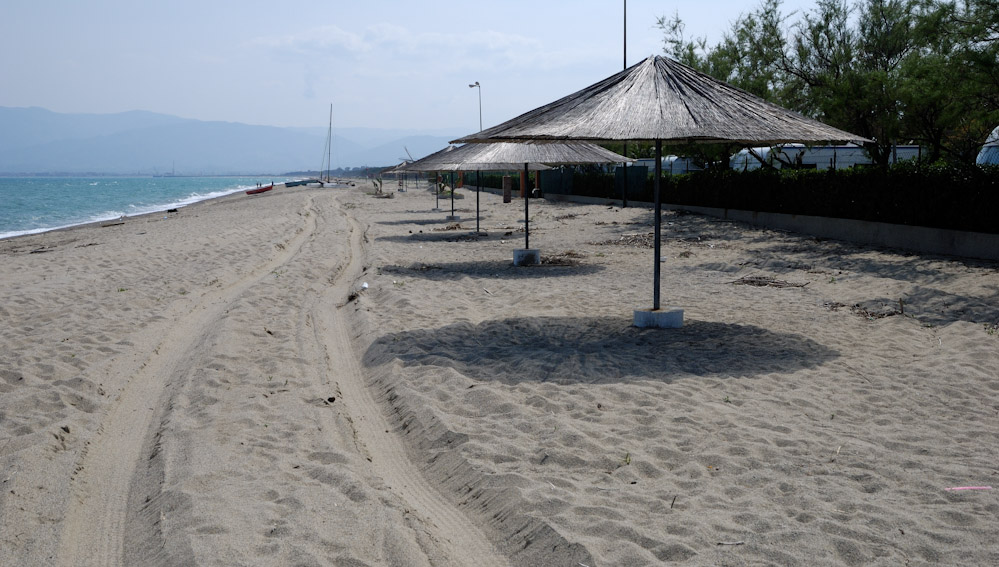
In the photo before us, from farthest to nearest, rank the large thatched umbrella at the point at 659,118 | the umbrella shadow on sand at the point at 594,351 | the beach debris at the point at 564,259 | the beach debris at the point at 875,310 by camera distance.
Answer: the beach debris at the point at 564,259 < the beach debris at the point at 875,310 < the large thatched umbrella at the point at 659,118 < the umbrella shadow on sand at the point at 594,351

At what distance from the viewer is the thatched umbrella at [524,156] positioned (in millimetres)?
14445

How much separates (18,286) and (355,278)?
5015mm

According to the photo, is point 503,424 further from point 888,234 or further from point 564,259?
point 888,234

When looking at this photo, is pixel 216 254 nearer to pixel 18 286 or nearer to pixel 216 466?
pixel 18 286

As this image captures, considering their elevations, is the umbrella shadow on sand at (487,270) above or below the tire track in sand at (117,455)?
above

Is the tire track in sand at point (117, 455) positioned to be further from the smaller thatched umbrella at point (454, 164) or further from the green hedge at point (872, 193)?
the green hedge at point (872, 193)

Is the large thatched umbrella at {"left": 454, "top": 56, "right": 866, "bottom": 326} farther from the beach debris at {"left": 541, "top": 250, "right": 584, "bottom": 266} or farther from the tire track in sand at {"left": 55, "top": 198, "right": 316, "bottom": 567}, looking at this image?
the beach debris at {"left": 541, "top": 250, "right": 584, "bottom": 266}

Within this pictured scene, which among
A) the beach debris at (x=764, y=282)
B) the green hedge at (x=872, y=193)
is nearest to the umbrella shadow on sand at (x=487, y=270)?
the beach debris at (x=764, y=282)

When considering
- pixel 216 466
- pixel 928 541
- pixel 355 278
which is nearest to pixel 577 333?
A: pixel 216 466

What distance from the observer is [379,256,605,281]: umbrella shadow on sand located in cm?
1286

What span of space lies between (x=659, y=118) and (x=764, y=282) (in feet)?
16.4

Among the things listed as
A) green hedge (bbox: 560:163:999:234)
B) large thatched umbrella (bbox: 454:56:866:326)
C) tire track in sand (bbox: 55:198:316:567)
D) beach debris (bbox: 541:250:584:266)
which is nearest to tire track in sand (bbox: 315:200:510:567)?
tire track in sand (bbox: 55:198:316:567)

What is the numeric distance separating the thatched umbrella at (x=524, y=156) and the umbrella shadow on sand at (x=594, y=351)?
18.7 feet

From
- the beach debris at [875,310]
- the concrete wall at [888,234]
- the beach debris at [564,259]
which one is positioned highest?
the concrete wall at [888,234]
